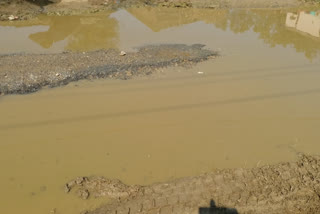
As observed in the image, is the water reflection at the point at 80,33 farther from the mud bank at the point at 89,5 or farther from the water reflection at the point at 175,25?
the mud bank at the point at 89,5

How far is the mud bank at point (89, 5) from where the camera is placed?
12.5m

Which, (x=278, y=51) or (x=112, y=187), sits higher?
(x=278, y=51)

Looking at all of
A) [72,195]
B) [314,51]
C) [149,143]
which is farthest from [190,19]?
[72,195]

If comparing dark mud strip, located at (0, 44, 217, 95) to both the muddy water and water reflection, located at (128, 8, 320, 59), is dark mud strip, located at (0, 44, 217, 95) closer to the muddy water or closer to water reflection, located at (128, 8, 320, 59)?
the muddy water

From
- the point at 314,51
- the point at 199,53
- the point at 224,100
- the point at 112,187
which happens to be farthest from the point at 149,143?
the point at 314,51

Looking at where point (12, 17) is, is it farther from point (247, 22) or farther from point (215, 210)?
point (215, 210)

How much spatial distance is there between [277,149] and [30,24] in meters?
10.6

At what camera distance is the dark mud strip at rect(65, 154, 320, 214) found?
13.6 feet

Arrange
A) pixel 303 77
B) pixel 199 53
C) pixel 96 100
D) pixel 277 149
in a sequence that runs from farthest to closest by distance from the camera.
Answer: pixel 199 53 < pixel 303 77 < pixel 96 100 < pixel 277 149

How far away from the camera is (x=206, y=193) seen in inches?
171

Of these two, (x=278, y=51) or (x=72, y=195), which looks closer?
(x=72, y=195)

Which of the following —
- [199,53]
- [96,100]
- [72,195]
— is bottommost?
[72,195]

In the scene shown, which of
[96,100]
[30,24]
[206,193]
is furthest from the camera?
[30,24]

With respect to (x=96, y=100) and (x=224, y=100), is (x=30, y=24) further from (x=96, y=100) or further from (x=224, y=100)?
(x=224, y=100)
